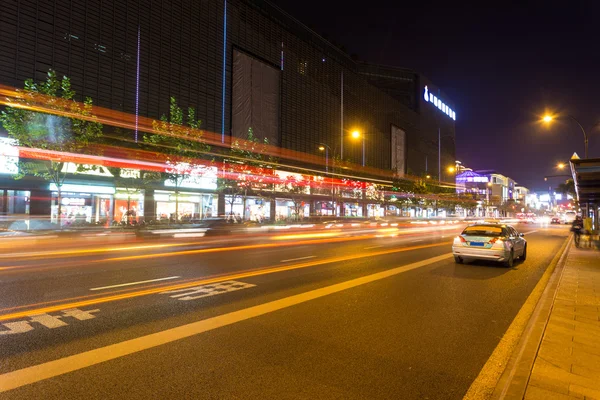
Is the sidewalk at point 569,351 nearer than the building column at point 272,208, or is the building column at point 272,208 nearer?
the sidewalk at point 569,351

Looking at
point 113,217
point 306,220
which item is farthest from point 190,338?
point 306,220

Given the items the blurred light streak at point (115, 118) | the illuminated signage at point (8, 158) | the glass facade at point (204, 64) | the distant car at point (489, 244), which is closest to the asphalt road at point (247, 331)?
the distant car at point (489, 244)

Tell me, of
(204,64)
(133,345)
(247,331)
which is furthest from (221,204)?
(133,345)

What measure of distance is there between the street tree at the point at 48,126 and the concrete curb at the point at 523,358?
27.4 m

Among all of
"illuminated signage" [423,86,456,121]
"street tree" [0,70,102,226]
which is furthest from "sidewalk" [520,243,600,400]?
"illuminated signage" [423,86,456,121]

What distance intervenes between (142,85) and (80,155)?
13.4 metres

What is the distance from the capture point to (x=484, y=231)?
41.8ft

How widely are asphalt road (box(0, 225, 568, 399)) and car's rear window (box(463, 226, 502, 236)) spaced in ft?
6.62

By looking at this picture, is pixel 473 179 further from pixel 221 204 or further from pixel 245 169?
pixel 245 169

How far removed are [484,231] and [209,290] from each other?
31.5 feet

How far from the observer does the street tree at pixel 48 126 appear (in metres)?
23.4

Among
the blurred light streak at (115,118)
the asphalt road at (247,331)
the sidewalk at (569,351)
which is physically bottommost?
the asphalt road at (247,331)

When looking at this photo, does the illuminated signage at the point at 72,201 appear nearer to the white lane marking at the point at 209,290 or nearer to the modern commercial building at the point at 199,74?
the modern commercial building at the point at 199,74

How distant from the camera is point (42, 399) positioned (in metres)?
3.41
